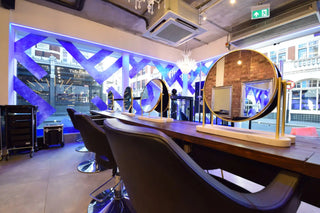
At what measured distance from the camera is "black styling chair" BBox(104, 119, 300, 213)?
0.32m

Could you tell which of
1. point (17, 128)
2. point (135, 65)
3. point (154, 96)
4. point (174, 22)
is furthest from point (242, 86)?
point (135, 65)

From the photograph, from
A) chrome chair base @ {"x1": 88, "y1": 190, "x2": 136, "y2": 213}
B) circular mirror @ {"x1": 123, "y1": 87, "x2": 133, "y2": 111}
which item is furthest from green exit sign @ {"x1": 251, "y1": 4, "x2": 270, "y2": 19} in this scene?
chrome chair base @ {"x1": 88, "y1": 190, "x2": 136, "y2": 213}

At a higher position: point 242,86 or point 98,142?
point 242,86

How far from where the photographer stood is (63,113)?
4.19m

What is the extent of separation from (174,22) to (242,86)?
8.49 ft

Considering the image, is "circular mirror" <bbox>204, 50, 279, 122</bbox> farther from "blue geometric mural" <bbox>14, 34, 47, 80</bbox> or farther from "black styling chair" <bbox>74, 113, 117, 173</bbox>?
"blue geometric mural" <bbox>14, 34, 47, 80</bbox>

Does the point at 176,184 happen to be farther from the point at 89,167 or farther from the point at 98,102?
the point at 98,102

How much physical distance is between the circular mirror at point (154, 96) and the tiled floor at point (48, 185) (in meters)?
1.28

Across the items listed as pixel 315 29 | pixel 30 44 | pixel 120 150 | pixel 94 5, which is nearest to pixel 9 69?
pixel 30 44

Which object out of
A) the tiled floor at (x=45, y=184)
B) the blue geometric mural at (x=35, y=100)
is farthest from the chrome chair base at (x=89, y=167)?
the blue geometric mural at (x=35, y=100)

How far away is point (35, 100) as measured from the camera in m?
3.74

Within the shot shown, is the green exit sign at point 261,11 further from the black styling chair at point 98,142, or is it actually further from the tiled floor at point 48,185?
the black styling chair at point 98,142

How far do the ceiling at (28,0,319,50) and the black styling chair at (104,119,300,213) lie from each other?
11.6ft

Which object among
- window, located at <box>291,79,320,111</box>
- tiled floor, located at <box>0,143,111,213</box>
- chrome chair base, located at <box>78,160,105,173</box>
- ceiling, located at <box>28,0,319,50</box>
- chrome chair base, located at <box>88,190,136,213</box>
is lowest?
tiled floor, located at <box>0,143,111,213</box>
